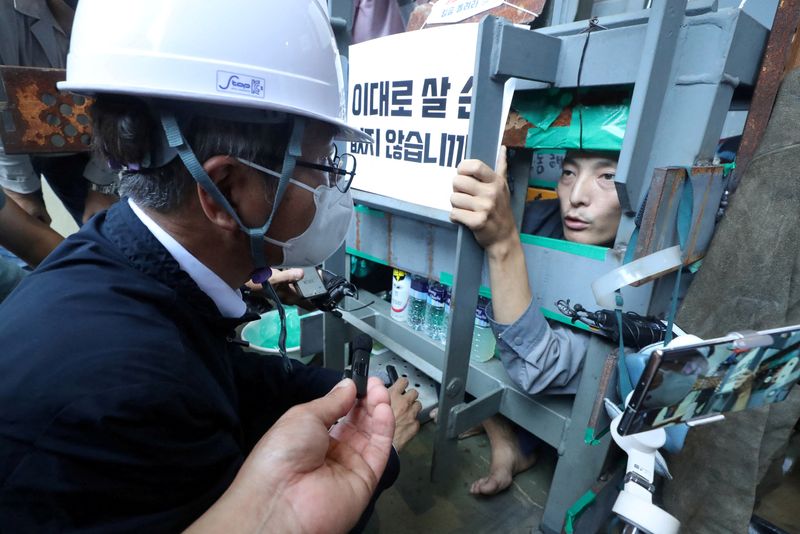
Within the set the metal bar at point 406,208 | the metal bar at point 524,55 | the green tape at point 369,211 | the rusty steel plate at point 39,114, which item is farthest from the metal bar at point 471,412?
the rusty steel plate at point 39,114

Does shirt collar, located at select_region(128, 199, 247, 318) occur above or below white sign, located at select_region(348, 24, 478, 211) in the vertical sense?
below

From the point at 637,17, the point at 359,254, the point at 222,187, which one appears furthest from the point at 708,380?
the point at 359,254

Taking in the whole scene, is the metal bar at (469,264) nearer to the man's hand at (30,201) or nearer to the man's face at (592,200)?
the man's face at (592,200)

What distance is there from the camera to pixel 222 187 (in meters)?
0.72

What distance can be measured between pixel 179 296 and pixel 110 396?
0.23 meters

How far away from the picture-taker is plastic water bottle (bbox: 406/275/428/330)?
1426mm

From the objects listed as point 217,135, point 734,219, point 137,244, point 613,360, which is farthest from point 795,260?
point 137,244

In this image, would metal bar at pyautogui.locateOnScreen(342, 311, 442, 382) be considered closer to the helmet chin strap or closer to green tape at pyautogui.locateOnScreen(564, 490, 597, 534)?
green tape at pyautogui.locateOnScreen(564, 490, 597, 534)

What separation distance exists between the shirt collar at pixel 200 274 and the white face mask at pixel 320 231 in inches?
5.1

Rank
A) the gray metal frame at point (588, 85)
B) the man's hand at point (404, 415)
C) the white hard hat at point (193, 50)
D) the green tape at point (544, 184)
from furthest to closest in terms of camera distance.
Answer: the green tape at point (544, 184) < the man's hand at point (404, 415) < the gray metal frame at point (588, 85) < the white hard hat at point (193, 50)

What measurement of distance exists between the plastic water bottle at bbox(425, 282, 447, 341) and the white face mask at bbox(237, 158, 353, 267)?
1.69 ft

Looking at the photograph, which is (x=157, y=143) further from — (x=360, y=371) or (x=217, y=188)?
(x=360, y=371)

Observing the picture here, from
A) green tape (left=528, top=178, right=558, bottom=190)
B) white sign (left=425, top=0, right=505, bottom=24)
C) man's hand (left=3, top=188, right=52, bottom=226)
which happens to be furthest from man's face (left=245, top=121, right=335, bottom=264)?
man's hand (left=3, top=188, right=52, bottom=226)

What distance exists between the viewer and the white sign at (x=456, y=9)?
3.85ft
